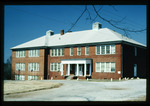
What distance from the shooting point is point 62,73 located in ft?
130

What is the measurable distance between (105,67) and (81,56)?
526 centimetres

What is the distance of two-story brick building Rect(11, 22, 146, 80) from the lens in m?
33.3

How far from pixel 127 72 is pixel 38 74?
1792 centimetres

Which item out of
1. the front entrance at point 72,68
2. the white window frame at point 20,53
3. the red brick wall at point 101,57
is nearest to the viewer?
the red brick wall at point 101,57

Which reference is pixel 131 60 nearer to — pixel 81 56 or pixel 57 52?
pixel 81 56

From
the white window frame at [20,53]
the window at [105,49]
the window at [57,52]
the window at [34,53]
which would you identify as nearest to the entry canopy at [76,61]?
the window at [57,52]

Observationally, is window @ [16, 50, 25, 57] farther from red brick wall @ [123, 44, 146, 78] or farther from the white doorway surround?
red brick wall @ [123, 44, 146, 78]

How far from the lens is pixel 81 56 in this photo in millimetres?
37188

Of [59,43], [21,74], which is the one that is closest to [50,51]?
[59,43]

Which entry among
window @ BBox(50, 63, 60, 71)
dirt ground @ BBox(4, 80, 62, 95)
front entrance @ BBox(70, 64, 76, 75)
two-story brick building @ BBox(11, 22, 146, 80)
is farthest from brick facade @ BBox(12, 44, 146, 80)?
dirt ground @ BBox(4, 80, 62, 95)

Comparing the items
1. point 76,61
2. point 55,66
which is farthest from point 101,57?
point 55,66

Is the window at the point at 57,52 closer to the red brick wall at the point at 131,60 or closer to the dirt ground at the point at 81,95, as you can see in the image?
the red brick wall at the point at 131,60

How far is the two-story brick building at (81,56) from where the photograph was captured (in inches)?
1310

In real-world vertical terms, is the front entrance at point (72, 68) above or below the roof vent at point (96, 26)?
below
